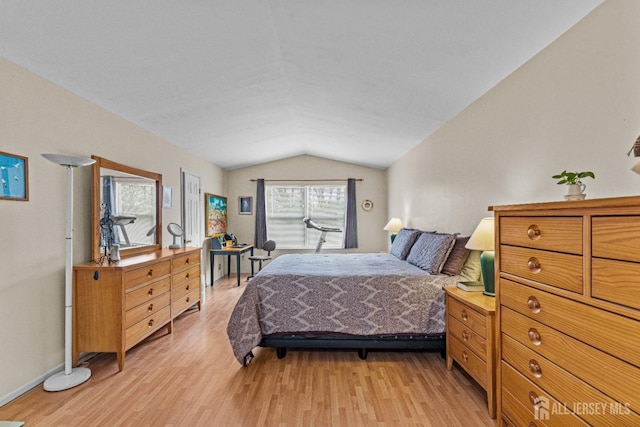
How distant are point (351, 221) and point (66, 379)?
4.93 metres

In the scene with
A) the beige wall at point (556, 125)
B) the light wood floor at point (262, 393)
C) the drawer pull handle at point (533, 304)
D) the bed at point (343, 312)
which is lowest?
the light wood floor at point (262, 393)

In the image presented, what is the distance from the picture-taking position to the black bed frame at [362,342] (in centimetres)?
251

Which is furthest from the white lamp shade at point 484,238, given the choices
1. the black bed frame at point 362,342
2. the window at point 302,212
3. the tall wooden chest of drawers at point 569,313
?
the window at point 302,212

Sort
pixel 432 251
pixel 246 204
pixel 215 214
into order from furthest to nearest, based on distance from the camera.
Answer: pixel 246 204 → pixel 215 214 → pixel 432 251

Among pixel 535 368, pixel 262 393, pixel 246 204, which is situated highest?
pixel 246 204

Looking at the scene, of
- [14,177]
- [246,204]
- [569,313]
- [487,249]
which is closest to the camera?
[569,313]

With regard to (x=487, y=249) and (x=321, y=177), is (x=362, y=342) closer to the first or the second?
(x=487, y=249)

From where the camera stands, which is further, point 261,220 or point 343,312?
point 261,220

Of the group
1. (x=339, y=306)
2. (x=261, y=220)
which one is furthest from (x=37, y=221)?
(x=261, y=220)

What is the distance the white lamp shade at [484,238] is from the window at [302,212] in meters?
4.28

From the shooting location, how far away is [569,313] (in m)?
1.17

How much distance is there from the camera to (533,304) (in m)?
1.36

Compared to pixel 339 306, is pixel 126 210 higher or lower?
higher

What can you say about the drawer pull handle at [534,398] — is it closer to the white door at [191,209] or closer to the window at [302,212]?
the white door at [191,209]
